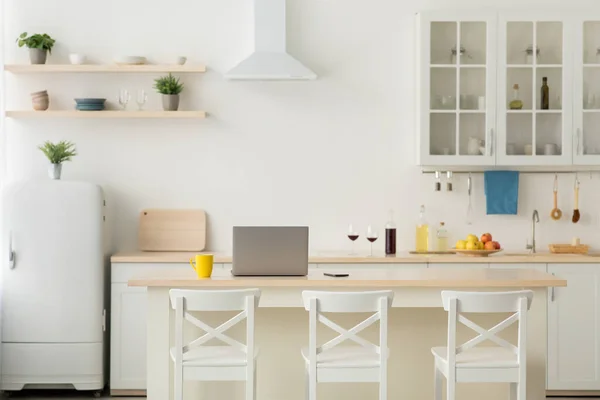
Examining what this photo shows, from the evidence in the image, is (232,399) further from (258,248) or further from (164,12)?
(164,12)

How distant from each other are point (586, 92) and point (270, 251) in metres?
2.84

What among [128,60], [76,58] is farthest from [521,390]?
[76,58]

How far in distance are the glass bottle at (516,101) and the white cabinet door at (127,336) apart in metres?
2.79

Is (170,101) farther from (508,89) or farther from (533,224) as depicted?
(533,224)

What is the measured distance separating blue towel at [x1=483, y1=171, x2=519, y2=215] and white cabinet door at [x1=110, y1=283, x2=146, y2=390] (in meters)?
2.51

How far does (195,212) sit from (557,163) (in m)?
2.53

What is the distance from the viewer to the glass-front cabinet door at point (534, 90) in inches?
227

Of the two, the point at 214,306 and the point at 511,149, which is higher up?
the point at 511,149

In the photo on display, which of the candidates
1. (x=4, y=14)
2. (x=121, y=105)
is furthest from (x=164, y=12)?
(x=4, y=14)

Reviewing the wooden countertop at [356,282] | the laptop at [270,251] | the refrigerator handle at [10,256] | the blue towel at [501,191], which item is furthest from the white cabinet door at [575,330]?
the refrigerator handle at [10,256]

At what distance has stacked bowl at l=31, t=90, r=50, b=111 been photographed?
5849mm

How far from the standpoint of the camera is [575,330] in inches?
221

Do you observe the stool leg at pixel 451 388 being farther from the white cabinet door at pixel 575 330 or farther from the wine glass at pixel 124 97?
the wine glass at pixel 124 97

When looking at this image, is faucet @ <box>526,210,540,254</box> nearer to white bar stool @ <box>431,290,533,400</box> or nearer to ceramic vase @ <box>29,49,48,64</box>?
white bar stool @ <box>431,290,533,400</box>
